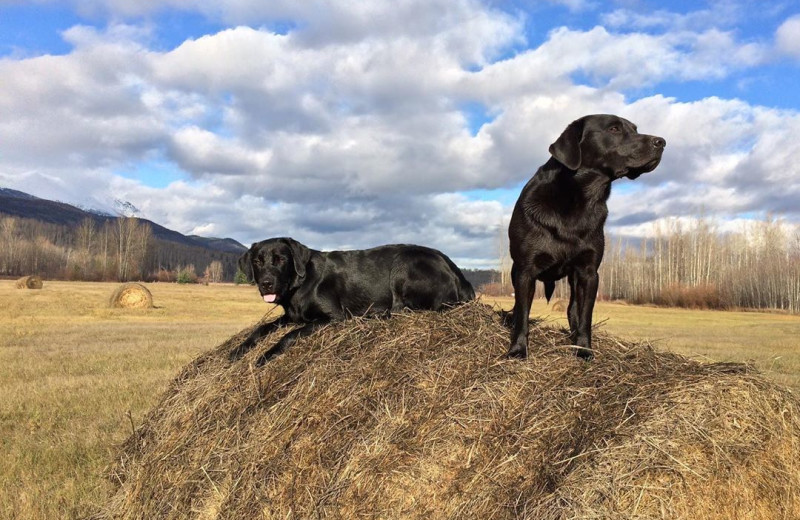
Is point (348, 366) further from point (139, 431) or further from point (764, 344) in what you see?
point (764, 344)

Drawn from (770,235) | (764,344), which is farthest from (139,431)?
(770,235)

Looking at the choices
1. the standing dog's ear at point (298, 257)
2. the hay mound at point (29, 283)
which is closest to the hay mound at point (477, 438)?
the standing dog's ear at point (298, 257)

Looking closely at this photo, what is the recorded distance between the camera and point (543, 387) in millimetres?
3396

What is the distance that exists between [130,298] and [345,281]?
26.1m

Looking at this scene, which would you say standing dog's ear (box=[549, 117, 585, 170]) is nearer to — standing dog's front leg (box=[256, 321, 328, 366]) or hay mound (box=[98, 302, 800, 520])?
hay mound (box=[98, 302, 800, 520])

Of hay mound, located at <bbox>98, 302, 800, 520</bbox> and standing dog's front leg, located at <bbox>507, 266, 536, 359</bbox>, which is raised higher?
standing dog's front leg, located at <bbox>507, 266, 536, 359</bbox>

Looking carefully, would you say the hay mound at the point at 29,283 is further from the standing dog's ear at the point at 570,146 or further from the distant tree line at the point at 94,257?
the distant tree line at the point at 94,257

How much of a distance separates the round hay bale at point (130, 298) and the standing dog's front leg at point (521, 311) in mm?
27450

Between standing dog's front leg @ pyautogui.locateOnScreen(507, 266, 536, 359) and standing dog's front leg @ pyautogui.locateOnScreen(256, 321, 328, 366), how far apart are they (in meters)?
1.73

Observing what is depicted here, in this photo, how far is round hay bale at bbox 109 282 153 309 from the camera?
92.3 ft

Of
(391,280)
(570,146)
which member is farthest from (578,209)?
(391,280)

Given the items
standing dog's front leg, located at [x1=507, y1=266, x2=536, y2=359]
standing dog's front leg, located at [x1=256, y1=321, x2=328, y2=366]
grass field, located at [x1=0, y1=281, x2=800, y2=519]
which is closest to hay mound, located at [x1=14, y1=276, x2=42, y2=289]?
grass field, located at [x1=0, y1=281, x2=800, y2=519]

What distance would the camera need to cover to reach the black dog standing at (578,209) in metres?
3.79

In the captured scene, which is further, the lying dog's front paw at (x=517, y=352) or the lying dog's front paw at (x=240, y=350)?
the lying dog's front paw at (x=240, y=350)
